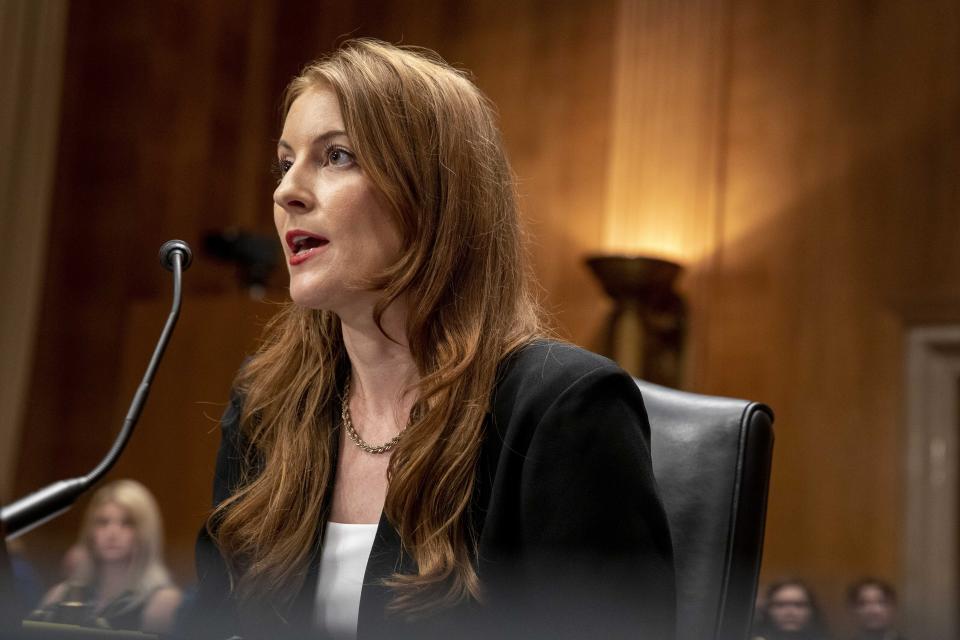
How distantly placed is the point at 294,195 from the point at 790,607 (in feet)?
12.4

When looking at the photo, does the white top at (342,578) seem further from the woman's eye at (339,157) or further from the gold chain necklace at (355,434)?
the woman's eye at (339,157)

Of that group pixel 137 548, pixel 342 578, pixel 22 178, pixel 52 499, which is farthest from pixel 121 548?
pixel 52 499

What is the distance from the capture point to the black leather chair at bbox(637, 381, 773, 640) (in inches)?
60.2

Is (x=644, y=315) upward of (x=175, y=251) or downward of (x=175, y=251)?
upward

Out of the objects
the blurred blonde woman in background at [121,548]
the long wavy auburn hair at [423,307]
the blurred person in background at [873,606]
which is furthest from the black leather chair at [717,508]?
the blurred person in background at [873,606]

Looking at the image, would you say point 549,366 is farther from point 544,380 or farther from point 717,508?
point 717,508

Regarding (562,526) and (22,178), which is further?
(22,178)

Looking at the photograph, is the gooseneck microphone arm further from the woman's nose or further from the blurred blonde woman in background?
the blurred blonde woman in background

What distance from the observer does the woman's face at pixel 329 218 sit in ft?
5.44

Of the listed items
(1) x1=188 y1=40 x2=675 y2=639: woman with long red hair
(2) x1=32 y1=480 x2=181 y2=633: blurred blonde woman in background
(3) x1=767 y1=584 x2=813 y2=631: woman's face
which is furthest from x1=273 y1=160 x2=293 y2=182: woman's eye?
(3) x1=767 y1=584 x2=813 y2=631: woman's face

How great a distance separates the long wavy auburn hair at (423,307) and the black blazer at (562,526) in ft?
0.16

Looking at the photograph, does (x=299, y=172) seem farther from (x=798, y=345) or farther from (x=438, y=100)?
(x=798, y=345)

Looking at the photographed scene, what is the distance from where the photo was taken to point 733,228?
626 cm

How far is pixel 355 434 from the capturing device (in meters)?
1.79
